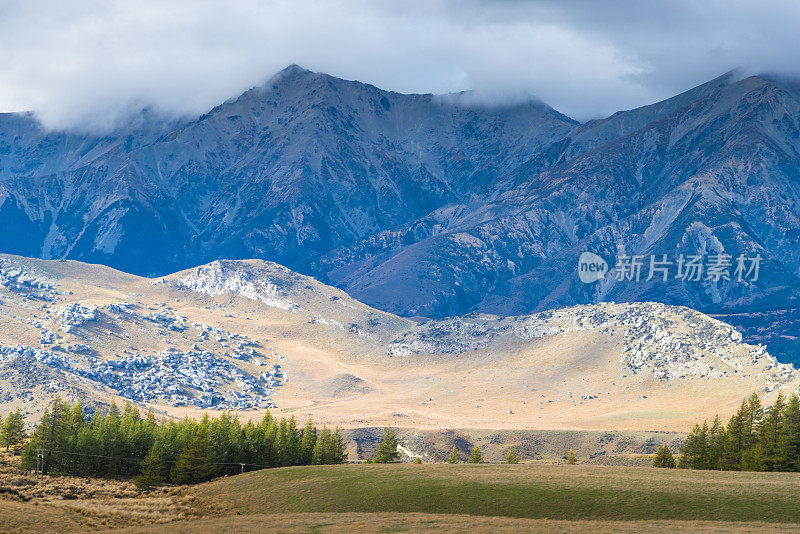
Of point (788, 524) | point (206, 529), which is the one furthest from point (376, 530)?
point (788, 524)

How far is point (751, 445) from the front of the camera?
5595 inches

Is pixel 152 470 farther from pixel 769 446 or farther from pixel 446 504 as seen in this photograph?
pixel 769 446

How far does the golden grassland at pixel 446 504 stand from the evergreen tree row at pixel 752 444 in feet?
88.9

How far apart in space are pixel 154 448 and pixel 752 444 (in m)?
102

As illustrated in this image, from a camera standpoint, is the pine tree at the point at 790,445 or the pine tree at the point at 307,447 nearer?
the pine tree at the point at 790,445

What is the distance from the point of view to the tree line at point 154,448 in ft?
393

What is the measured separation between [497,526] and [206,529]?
29.5 m

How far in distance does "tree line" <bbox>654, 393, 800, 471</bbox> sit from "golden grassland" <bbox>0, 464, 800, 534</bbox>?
1070 inches

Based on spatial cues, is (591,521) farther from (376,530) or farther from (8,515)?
(8,515)

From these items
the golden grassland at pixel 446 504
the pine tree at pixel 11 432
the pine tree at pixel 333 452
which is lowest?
the golden grassland at pixel 446 504

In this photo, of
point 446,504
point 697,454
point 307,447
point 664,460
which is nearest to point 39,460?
point 307,447

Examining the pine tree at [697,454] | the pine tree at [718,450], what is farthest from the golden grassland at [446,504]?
the pine tree at [697,454]

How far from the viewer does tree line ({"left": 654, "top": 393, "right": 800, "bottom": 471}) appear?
431ft

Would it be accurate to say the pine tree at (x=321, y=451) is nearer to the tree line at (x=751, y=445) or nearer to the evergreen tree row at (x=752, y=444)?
the tree line at (x=751, y=445)
